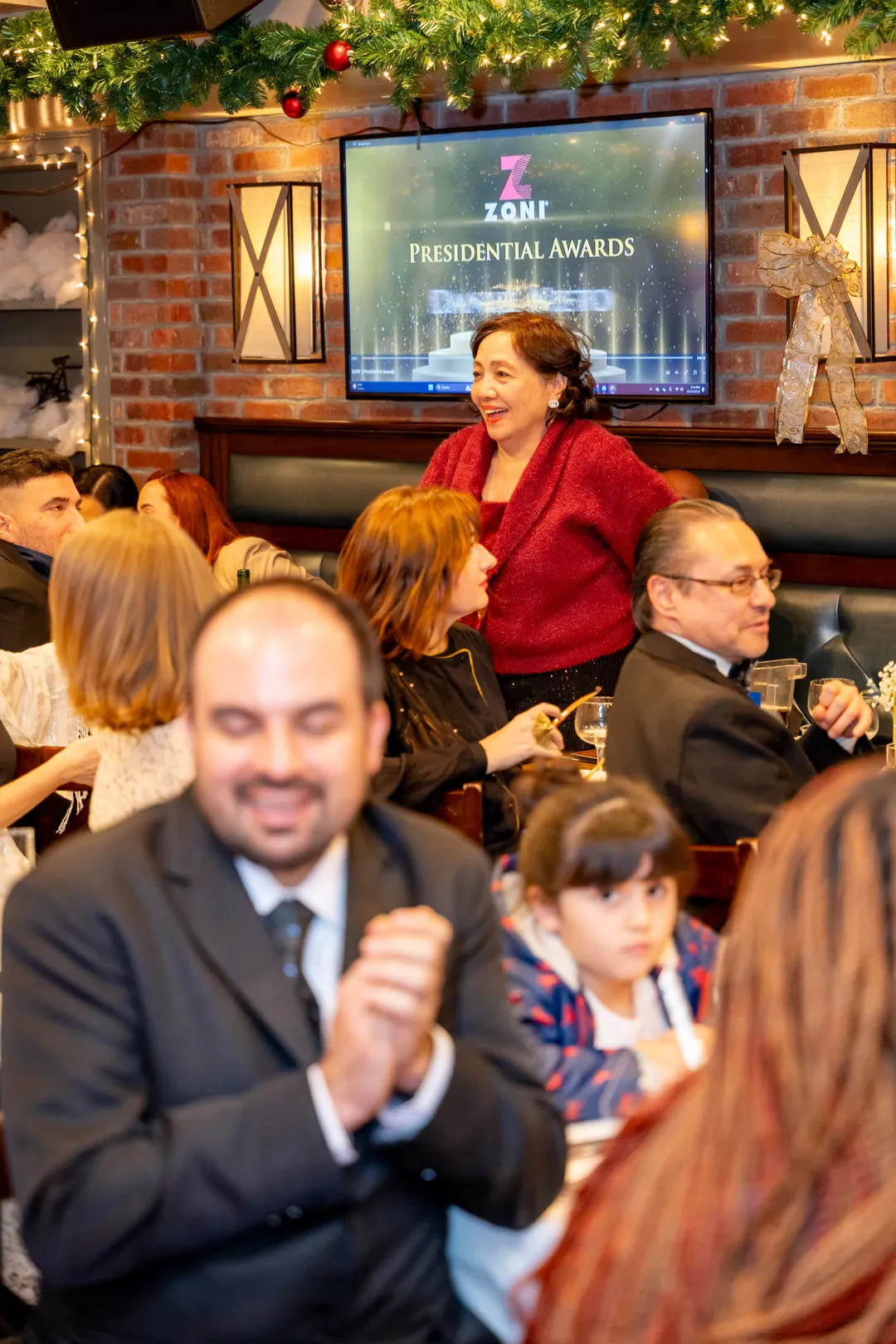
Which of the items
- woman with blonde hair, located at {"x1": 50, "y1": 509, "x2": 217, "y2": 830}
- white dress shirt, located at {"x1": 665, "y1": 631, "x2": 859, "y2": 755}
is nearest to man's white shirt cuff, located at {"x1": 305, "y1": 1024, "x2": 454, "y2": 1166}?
woman with blonde hair, located at {"x1": 50, "y1": 509, "x2": 217, "y2": 830}

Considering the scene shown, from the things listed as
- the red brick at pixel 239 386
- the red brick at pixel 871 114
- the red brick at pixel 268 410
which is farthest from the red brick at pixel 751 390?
the red brick at pixel 239 386

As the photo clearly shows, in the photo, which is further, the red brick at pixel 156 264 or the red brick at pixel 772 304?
the red brick at pixel 156 264

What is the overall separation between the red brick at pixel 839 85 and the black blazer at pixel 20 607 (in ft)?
8.29

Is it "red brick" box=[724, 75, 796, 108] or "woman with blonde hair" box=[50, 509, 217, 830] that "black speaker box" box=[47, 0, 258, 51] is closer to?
"red brick" box=[724, 75, 796, 108]

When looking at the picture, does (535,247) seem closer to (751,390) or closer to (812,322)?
(751,390)

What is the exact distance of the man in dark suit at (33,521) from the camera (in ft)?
11.8

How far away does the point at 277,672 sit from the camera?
1.36m

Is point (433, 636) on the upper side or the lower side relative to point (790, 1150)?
upper

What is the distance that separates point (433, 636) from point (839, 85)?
7.61ft

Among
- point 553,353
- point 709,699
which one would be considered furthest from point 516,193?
point 709,699

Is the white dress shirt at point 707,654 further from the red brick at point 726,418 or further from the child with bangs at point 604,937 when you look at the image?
the red brick at point 726,418

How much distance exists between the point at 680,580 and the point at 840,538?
73.4 inches

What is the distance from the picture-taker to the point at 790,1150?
0.89 m

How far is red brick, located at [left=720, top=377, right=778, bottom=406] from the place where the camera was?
15.4 feet
